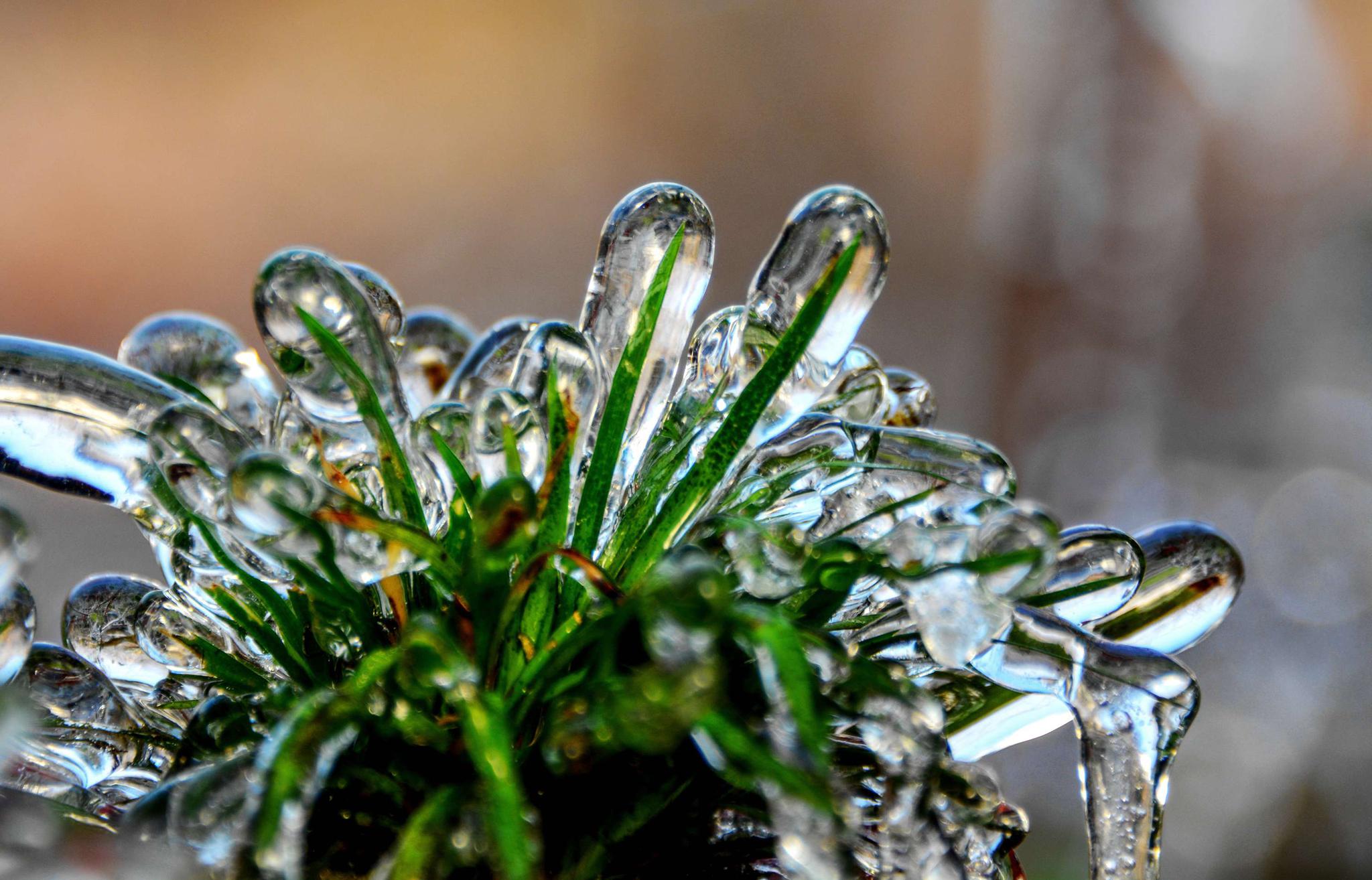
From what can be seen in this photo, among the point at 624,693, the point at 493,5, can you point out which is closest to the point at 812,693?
the point at 624,693

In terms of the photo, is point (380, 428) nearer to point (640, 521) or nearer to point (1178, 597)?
point (640, 521)

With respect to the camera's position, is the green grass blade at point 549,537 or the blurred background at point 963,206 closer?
the green grass blade at point 549,537

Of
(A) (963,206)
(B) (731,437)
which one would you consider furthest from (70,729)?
(A) (963,206)

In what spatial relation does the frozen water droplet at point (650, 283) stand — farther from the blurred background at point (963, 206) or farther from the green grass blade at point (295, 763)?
the blurred background at point (963, 206)

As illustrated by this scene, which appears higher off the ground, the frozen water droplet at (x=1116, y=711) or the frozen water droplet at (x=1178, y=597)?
the frozen water droplet at (x=1178, y=597)

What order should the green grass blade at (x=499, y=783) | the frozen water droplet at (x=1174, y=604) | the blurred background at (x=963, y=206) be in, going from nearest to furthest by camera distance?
the green grass blade at (x=499, y=783) < the frozen water droplet at (x=1174, y=604) < the blurred background at (x=963, y=206)

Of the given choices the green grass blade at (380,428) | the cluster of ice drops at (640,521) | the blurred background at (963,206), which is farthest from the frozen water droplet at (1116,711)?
the blurred background at (963,206)

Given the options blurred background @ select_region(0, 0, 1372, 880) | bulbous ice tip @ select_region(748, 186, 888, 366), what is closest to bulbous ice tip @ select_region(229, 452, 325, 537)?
bulbous ice tip @ select_region(748, 186, 888, 366)

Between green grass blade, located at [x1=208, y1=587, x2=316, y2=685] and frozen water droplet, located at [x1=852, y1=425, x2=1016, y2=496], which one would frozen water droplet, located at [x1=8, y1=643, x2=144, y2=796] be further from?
frozen water droplet, located at [x1=852, y1=425, x2=1016, y2=496]
